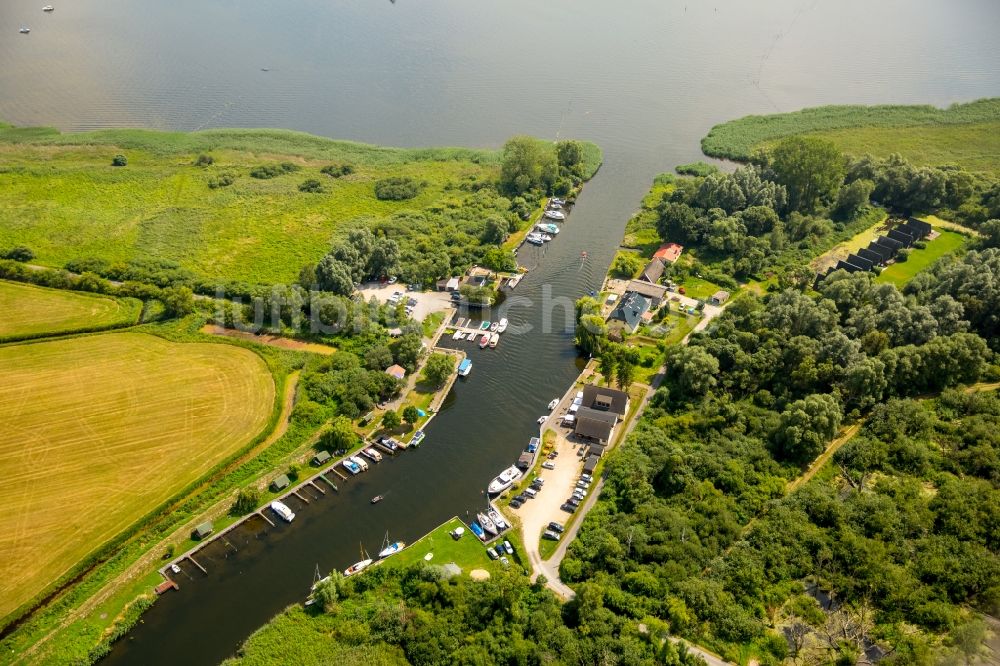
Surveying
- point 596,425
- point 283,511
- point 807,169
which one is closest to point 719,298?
point 596,425

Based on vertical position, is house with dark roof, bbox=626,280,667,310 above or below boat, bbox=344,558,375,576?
above

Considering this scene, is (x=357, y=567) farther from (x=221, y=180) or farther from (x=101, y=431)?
(x=221, y=180)

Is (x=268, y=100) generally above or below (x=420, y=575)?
above

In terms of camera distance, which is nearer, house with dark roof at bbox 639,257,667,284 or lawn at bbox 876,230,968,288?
house with dark roof at bbox 639,257,667,284

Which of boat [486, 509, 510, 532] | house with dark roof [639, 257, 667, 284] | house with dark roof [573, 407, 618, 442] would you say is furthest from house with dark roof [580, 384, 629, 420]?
house with dark roof [639, 257, 667, 284]

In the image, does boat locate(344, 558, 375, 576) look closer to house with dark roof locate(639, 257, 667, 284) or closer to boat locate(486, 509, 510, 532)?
boat locate(486, 509, 510, 532)

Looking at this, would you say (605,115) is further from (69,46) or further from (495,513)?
(69,46)

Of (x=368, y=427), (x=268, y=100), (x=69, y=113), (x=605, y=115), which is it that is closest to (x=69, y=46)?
(x=69, y=113)

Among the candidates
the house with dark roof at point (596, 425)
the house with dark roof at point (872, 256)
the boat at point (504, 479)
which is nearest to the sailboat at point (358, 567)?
the boat at point (504, 479)
